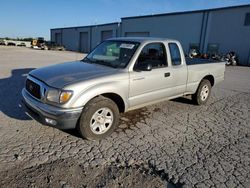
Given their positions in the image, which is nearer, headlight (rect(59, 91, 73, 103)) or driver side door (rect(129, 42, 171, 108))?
headlight (rect(59, 91, 73, 103))

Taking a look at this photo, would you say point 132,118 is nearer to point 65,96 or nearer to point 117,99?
point 117,99

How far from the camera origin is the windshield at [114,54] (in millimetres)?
4500

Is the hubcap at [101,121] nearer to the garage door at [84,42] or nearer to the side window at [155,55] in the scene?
the side window at [155,55]

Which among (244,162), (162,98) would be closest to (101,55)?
(162,98)

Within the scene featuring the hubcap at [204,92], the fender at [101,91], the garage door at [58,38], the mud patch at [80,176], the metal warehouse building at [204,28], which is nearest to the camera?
the mud patch at [80,176]

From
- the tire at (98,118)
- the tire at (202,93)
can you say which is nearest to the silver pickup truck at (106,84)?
the tire at (98,118)

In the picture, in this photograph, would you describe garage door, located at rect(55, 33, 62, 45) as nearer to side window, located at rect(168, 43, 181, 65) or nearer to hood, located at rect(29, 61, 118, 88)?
side window, located at rect(168, 43, 181, 65)

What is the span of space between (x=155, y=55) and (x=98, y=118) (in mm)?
2082

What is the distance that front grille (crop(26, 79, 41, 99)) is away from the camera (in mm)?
3833

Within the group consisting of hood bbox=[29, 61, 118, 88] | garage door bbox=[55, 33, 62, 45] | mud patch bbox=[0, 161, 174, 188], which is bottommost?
mud patch bbox=[0, 161, 174, 188]

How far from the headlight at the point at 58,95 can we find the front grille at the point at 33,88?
329mm

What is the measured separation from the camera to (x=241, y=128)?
194 inches

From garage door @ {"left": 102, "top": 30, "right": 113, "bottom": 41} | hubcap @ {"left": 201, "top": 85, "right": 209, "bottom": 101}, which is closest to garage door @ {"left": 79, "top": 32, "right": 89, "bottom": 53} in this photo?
garage door @ {"left": 102, "top": 30, "right": 113, "bottom": 41}

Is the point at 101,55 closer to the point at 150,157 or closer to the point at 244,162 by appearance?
the point at 150,157
